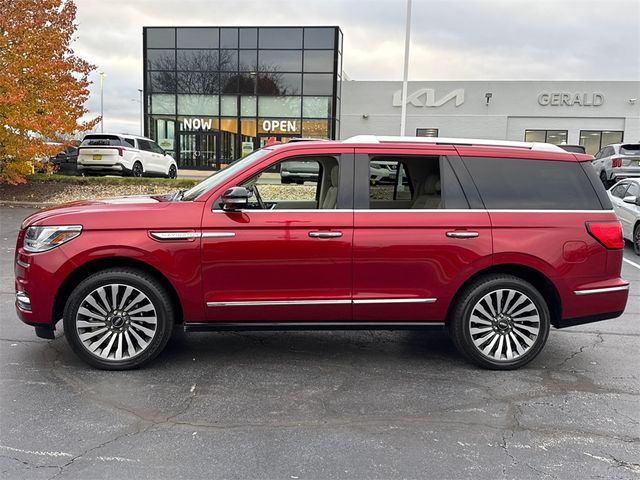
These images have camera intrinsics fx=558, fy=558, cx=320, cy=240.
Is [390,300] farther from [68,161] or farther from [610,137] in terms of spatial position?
[610,137]

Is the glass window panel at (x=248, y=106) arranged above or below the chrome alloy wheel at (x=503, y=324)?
above

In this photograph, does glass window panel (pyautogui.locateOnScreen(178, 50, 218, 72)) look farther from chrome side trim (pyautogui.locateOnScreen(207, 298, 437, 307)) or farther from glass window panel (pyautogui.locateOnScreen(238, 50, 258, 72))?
chrome side trim (pyautogui.locateOnScreen(207, 298, 437, 307))

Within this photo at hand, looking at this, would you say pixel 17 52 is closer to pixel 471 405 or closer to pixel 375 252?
pixel 375 252

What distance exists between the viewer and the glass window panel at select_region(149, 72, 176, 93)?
106ft

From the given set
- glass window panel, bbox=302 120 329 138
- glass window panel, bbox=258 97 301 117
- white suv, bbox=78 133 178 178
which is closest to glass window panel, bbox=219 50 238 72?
glass window panel, bbox=258 97 301 117

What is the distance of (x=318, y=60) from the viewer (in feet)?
102

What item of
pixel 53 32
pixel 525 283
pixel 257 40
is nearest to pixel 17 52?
pixel 53 32

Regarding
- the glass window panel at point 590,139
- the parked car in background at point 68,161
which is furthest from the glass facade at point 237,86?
the glass window panel at point 590,139

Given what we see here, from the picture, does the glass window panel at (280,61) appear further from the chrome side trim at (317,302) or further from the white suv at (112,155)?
the chrome side trim at (317,302)

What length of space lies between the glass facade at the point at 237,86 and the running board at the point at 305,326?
27.9m

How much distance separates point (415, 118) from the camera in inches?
1276

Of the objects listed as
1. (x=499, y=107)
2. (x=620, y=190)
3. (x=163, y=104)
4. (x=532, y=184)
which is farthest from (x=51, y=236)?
(x=499, y=107)

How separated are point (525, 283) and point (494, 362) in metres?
0.71

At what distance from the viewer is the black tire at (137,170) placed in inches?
813
